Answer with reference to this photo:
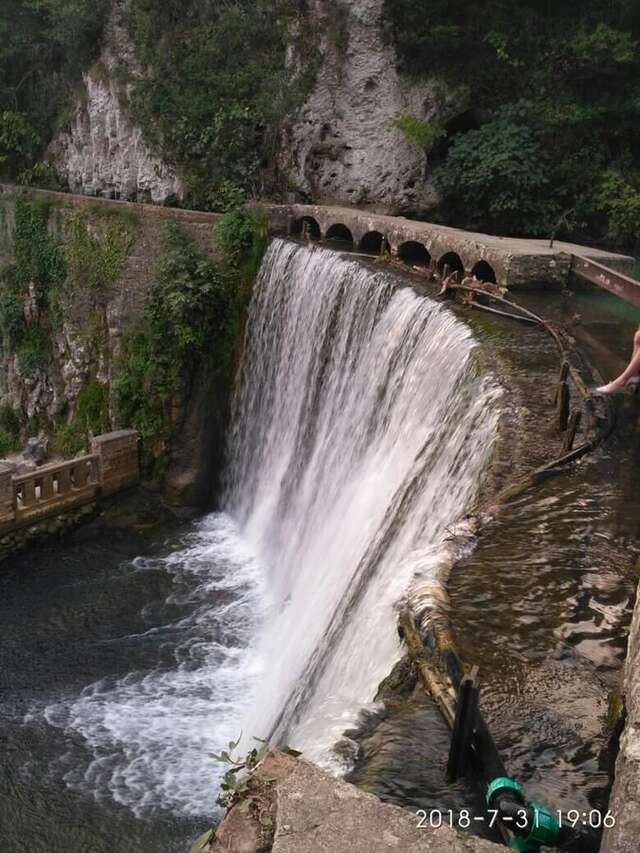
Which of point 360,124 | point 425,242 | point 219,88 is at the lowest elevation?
point 425,242

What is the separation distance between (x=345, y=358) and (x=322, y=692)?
5.99m

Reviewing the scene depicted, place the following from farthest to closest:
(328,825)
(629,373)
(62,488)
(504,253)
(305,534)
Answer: (62,488)
(504,253)
(305,534)
(629,373)
(328,825)

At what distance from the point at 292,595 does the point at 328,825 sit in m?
7.40

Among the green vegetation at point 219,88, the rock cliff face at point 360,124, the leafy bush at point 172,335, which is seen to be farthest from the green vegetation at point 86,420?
the rock cliff face at point 360,124

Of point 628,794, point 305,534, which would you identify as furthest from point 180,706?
point 628,794

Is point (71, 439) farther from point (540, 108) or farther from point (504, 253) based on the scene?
point (540, 108)

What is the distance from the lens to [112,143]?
62.2ft

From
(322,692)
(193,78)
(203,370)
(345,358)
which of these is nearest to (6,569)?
(203,370)

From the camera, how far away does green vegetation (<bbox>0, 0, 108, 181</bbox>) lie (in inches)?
786

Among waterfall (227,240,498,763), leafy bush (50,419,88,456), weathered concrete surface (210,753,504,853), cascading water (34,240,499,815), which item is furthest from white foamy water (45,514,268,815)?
weathered concrete surface (210,753,504,853)

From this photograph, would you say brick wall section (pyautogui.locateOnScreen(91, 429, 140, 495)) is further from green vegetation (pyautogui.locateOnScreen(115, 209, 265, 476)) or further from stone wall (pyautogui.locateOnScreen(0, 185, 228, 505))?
stone wall (pyautogui.locateOnScreen(0, 185, 228, 505))

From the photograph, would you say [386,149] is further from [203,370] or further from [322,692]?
[322,692]

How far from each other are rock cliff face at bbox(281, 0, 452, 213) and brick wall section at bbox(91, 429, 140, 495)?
6.47 metres

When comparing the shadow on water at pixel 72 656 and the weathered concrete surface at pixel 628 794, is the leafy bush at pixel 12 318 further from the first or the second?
the weathered concrete surface at pixel 628 794
